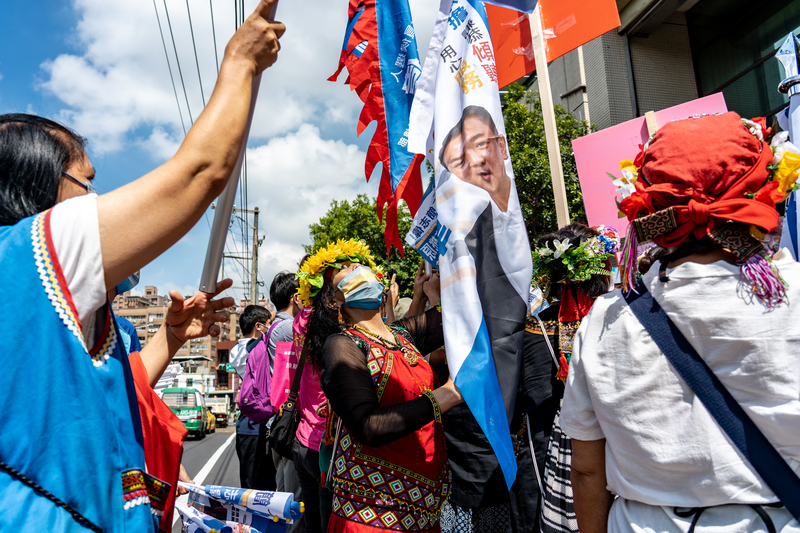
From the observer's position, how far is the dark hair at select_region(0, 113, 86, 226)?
3.70 feet

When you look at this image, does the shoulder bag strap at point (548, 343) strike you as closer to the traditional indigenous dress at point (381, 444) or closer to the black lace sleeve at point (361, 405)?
the traditional indigenous dress at point (381, 444)

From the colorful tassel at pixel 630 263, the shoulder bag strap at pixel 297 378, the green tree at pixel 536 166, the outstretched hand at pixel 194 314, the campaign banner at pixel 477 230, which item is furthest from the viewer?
the green tree at pixel 536 166

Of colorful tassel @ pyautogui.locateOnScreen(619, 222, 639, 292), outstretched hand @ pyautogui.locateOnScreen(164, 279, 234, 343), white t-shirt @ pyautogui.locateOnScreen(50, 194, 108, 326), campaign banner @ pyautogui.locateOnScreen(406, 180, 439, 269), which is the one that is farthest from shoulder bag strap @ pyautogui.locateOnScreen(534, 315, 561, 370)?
white t-shirt @ pyautogui.locateOnScreen(50, 194, 108, 326)

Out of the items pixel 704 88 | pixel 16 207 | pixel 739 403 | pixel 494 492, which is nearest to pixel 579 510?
pixel 739 403

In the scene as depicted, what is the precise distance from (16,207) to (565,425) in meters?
1.62

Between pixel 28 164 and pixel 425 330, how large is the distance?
2189mm

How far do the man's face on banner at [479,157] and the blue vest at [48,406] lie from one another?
5.40ft

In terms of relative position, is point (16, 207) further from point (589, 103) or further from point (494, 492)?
point (589, 103)

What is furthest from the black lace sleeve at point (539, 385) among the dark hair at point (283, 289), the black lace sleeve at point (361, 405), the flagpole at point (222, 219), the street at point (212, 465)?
the street at point (212, 465)

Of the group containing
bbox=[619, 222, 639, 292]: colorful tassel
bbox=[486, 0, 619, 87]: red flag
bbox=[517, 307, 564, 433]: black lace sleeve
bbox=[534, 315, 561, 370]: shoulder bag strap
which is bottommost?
bbox=[517, 307, 564, 433]: black lace sleeve

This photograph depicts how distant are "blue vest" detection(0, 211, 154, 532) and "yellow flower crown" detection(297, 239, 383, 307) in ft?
6.71

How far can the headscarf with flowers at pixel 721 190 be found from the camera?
1.45 metres

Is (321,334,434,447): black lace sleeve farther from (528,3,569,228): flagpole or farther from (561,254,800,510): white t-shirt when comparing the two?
(528,3,569,228): flagpole

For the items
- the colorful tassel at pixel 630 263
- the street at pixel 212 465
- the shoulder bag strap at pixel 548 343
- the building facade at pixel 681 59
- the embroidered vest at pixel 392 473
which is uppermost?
the building facade at pixel 681 59
